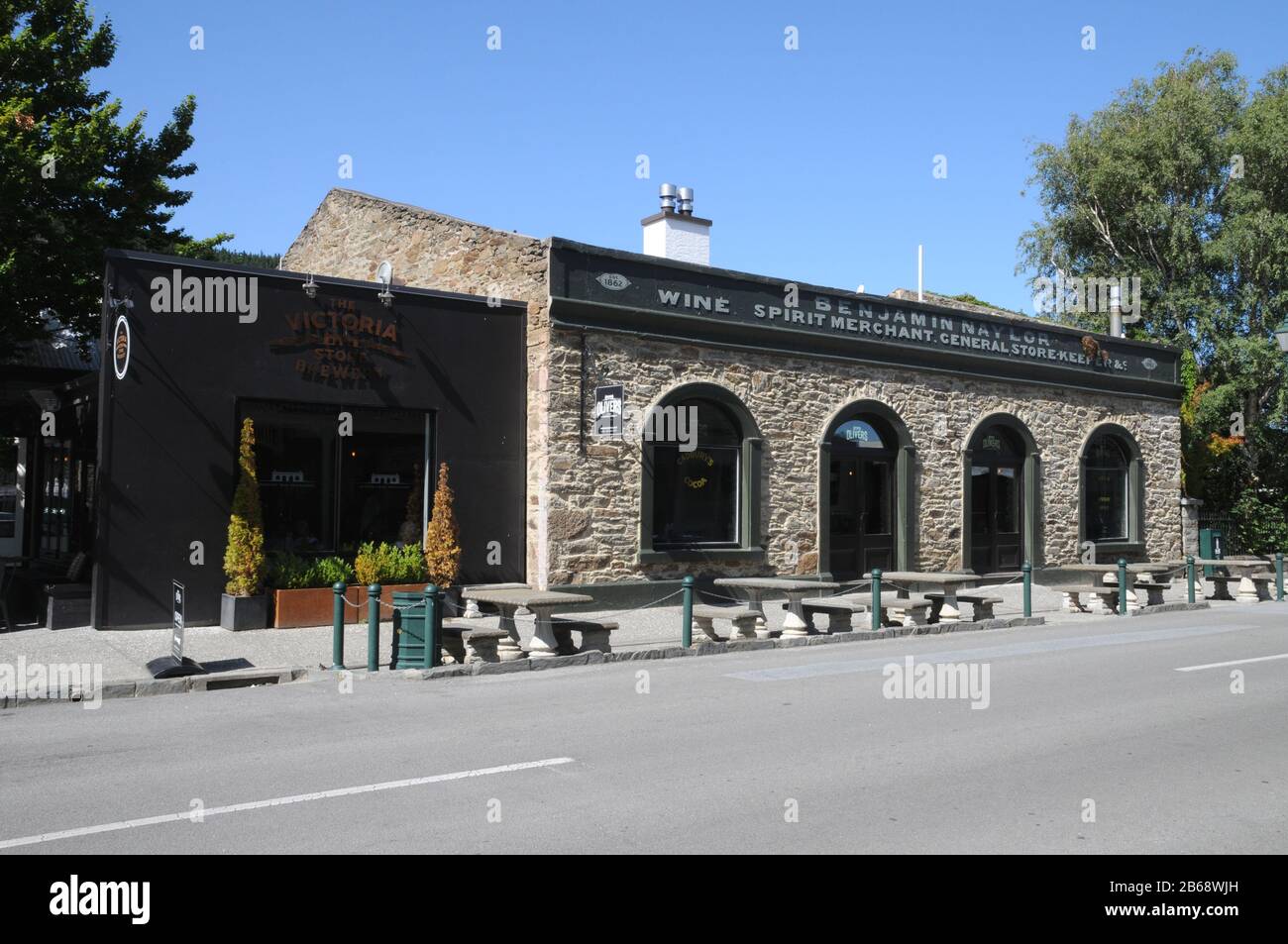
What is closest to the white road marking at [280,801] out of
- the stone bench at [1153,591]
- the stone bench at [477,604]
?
the stone bench at [477,604]

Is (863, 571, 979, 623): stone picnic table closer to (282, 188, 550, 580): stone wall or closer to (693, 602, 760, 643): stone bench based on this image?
(693, 602, 760, 643): stone bench

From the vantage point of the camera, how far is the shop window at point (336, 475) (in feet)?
48.5

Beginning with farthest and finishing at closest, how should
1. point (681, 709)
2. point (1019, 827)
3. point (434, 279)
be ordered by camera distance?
point (434, 279)
point (681, 709)
point (1019, 827)

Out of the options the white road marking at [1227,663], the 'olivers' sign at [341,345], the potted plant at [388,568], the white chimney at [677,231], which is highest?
the white chimney at [677,231]

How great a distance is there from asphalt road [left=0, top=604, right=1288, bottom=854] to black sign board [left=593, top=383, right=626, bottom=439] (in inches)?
219

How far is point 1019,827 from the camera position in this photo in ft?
18.6

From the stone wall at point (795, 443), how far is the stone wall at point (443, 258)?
419 millimetres

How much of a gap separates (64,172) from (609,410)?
9001mm

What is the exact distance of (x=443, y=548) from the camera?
15.3 metres

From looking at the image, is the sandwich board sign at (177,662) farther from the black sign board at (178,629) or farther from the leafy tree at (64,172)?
the leafy tree at (64,172)
